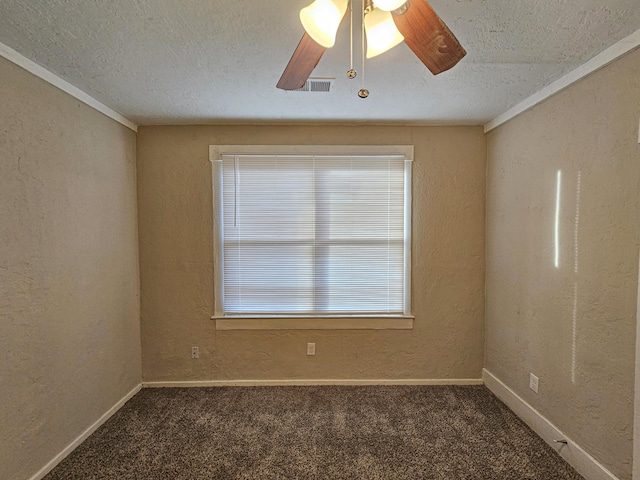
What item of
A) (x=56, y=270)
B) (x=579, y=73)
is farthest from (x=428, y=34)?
(x=56, y=270)

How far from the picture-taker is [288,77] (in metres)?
1.36

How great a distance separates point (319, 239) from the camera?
3.01 meters

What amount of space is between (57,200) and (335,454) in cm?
245

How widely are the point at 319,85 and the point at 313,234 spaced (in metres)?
1.33

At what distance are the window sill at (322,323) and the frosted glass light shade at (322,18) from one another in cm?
240

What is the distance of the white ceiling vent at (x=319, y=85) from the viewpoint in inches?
80.8

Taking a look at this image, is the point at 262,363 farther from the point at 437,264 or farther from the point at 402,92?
the point at 402,92

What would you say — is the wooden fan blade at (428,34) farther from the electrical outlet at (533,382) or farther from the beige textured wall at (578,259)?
the electrical outlet at (533,382)

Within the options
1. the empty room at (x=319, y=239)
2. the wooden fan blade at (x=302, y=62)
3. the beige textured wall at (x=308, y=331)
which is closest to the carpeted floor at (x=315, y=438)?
the empty room at (x=319, y=239)

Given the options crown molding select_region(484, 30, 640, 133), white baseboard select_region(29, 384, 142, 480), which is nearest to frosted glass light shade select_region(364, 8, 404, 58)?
crown molding select_region(484, 30, 640, 133)

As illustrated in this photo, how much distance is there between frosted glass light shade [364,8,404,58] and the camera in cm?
115

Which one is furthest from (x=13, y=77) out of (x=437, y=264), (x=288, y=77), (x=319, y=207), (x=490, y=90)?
(x=437, y=264)

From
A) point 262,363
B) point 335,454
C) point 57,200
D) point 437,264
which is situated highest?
point 57,200

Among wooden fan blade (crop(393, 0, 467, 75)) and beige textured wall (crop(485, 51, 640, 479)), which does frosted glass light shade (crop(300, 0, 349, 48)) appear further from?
beige textured wall (crop(485, 51, 640, 479))
